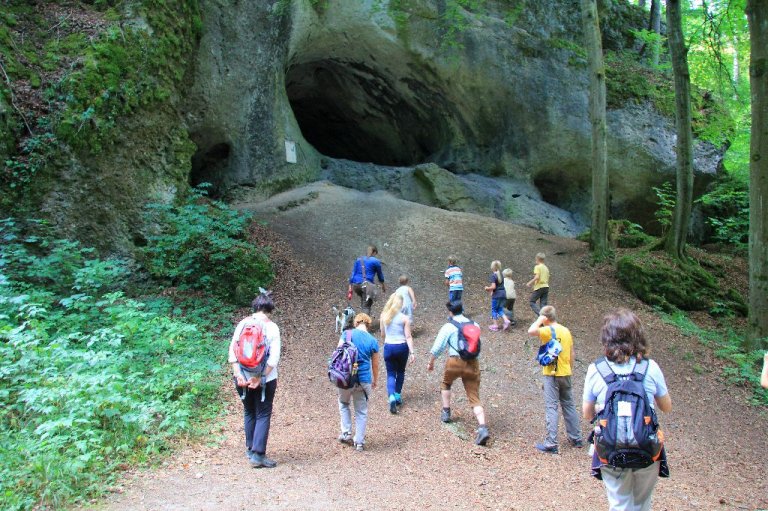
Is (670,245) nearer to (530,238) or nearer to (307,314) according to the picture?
(530,238)

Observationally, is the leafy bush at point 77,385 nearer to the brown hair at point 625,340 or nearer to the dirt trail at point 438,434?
the dirt trail at point 438,434

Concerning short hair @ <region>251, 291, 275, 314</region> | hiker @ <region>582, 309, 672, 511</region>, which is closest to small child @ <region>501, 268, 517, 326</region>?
short hair @ <region>251, 291, 275, 314</region>

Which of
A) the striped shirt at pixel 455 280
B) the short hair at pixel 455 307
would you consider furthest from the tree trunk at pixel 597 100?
the short hair at pixel 455 307

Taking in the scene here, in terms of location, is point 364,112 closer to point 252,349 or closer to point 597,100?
point 597,100

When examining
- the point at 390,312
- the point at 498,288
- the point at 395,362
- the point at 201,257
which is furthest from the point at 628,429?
the point at 201,257

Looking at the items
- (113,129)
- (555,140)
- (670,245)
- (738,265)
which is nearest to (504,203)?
(555,140)

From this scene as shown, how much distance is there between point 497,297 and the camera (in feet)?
31.9

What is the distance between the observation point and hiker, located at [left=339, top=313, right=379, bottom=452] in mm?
5535

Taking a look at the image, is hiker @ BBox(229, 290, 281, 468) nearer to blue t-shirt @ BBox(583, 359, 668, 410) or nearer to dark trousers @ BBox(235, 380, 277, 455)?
dark trousers @ BBox(235, 380, 277, 455)

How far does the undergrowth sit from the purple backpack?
6.66 metres

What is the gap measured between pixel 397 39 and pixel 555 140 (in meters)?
6.61

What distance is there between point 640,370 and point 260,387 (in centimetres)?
331

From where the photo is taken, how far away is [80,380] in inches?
211

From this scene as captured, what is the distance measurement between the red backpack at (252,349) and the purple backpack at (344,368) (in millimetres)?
767
